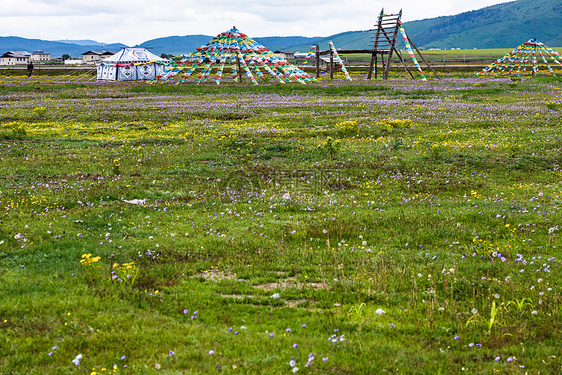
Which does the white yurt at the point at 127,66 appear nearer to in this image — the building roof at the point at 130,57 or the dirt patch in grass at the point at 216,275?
the building roof at the point at 130,57

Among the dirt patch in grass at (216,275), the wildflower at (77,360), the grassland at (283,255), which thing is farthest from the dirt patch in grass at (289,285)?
the wildflower at (77,360)

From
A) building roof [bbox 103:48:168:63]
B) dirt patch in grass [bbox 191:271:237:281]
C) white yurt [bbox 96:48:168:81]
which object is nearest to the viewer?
dirt patch in grass [bbox 191:271:237:281]

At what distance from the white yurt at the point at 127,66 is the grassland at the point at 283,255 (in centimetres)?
6046

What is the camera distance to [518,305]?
646 centimetres

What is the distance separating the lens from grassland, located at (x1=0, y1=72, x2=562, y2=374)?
583cm

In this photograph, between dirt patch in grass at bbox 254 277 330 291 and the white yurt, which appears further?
the white yurt

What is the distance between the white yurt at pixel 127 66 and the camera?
7800cm

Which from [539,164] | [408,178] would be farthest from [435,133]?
[408,178]

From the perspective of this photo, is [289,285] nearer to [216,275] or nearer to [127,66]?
[216,275]

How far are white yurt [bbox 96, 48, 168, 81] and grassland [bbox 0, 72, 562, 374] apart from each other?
60464 millimetres

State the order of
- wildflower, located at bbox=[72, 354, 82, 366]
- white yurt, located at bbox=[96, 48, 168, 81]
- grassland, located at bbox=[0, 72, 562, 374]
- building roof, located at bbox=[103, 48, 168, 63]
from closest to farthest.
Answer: wildflower, located at bbox=[72, 354, 82, 366] < grassland, located at bbox=[0, 72, 562, 374] < white yurt, located at bbox=[96, 48, 168, 81] < building roof, located at bbox=[103, 48, 168, 63]

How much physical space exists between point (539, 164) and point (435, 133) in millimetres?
7189

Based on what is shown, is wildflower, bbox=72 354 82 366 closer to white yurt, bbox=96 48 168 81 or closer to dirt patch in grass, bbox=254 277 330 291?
dirt patch in grass, bbox=254 277 330 291

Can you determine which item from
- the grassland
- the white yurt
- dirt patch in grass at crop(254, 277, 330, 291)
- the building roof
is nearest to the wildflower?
the grassland
